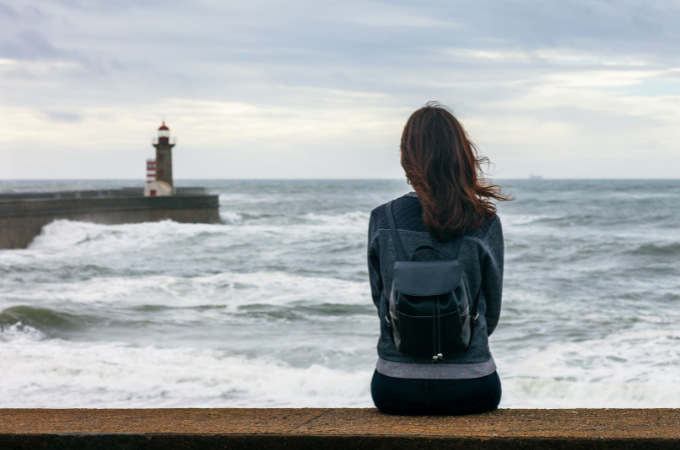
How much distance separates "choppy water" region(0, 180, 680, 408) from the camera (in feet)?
23.5

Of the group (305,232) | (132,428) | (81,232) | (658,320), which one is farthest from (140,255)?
(132,428)

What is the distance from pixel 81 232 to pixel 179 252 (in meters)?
5.02

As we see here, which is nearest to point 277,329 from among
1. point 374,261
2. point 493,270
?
point 374,261

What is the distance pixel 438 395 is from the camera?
2377mm

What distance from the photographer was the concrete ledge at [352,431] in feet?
6.81

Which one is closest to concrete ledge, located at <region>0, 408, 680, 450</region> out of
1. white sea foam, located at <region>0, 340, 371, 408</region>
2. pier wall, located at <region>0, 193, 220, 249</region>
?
white sea foam, located at <region>0, 340, 371, 408</region>

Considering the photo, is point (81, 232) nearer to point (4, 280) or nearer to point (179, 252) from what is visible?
point (179, 252)

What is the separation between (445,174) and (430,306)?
0.41 m

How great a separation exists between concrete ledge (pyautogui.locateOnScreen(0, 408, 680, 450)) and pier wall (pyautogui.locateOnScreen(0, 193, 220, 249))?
20921mm

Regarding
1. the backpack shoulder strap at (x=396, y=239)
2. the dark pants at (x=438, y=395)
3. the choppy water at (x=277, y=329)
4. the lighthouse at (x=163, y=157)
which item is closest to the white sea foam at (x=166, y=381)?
the choppy water at (x=277, y=329)

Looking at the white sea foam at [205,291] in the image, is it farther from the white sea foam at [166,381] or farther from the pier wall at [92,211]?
the pier wall at [92,211]

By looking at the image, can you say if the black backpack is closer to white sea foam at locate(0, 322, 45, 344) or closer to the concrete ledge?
the concrete ledge

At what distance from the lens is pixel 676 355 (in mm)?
8367

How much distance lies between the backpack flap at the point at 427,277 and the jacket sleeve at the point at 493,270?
192mm
